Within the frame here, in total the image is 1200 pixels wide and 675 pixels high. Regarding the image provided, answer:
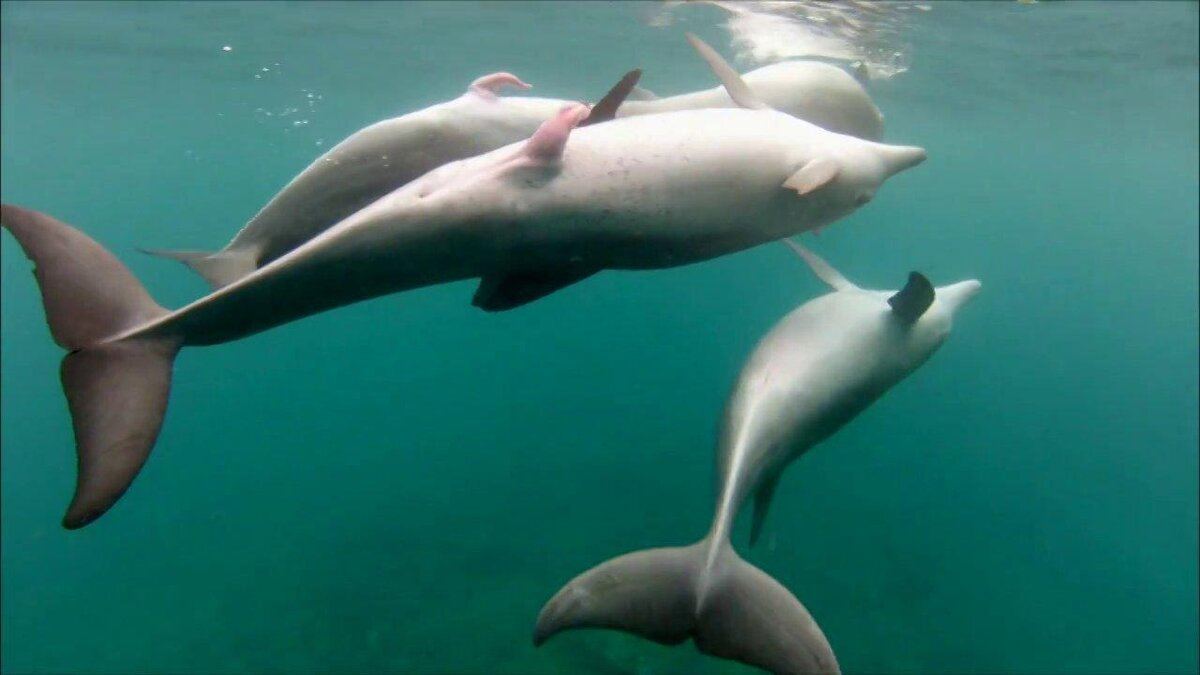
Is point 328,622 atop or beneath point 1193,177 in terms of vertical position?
atop

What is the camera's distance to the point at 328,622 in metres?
14.8

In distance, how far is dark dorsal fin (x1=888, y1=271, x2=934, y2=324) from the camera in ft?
20.7

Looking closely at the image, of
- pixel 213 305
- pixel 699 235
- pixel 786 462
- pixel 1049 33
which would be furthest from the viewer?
pixel 1049 33

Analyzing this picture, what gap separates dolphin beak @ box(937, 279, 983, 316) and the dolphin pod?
5.72 ft

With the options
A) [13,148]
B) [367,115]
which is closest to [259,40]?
[367,115]

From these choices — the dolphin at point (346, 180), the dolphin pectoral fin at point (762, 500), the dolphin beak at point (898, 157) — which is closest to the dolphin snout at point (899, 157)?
the dolphin beak at point (898, 157)

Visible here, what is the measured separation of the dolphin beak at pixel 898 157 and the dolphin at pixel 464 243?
40.8 inches

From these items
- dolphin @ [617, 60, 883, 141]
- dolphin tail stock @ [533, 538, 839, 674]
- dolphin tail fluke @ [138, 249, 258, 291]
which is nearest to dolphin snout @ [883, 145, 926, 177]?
dolphin @ [617, 60, 883, 141]

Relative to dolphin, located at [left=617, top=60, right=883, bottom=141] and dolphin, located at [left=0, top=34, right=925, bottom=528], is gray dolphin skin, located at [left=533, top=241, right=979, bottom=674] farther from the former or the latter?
dolphin, located at [left=0, top=34, right=925, bottom=528]

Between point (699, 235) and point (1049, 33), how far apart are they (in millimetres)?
20409

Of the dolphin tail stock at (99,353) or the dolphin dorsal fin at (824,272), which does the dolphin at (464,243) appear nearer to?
the dolphin tail stock at (99,353)

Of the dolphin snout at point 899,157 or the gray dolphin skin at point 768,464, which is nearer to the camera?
the gray dolphin skin at point 768,464

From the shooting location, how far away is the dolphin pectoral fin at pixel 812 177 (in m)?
4.60

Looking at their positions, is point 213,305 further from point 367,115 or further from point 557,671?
point 367,115
